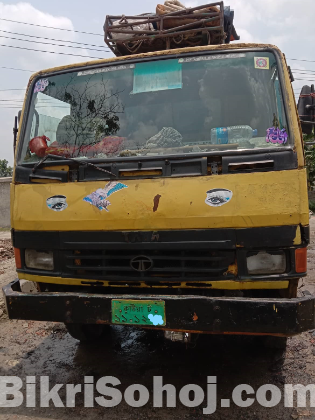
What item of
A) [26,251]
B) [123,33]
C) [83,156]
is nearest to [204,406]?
[26,251]

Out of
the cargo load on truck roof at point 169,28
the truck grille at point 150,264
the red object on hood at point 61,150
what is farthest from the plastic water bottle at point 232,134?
the cargo load on truck roof at point 169,28

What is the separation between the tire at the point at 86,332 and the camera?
3621 mm

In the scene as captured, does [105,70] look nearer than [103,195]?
No

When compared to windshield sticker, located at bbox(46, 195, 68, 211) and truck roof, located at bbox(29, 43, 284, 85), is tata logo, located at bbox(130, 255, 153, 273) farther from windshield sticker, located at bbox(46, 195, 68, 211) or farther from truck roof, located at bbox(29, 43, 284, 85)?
truck roof, located at bbox(29, 43, 284, 85)

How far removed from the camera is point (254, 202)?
2506 mm

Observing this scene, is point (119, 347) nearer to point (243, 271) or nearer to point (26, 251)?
point (26, 251)

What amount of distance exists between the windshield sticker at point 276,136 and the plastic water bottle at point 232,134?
10cm

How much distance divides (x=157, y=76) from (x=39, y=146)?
1.14m

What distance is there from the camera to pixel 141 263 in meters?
2.67

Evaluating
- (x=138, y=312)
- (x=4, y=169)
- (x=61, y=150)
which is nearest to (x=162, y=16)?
(x=61, y=150)

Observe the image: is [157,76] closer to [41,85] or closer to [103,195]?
[41,85]

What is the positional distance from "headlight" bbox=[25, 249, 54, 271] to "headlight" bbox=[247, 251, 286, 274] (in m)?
1.49

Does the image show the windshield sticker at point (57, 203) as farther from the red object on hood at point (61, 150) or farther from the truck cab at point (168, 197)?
the red object on hood at point (61, 150)

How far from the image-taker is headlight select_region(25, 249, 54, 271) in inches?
115
